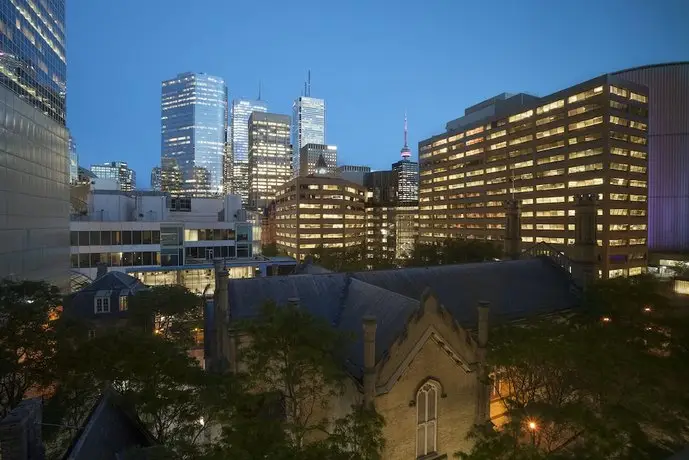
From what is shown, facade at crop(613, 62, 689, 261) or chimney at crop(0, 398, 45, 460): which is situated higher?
facade at crop(613, 62, 689, 261)

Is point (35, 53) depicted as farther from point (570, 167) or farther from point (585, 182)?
point (585, 182)

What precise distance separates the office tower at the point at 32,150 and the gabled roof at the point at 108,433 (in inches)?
1362

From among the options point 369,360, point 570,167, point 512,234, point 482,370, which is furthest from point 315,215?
point 369,360

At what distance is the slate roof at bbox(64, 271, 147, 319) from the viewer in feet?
129

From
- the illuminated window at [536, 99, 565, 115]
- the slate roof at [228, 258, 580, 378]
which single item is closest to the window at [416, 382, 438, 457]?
the slate roof at [228, 258, 580, 378]

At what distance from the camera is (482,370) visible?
18469mm

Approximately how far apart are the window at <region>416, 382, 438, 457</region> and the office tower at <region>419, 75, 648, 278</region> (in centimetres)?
9326

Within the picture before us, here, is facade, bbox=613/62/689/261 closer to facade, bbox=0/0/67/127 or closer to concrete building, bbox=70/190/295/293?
concrete building, bbox=70/190/295/293

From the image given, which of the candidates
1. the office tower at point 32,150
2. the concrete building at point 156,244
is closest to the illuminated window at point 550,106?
the concrete building at point 156,244

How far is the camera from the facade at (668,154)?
129 metres

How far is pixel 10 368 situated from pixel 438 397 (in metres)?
18.4

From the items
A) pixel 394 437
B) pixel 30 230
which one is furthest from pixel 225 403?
pixel 30 230

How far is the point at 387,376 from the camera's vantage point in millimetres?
16031

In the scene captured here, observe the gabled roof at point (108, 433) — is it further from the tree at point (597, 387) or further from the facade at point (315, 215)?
the facade at point (315, 215)
